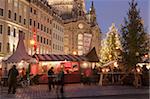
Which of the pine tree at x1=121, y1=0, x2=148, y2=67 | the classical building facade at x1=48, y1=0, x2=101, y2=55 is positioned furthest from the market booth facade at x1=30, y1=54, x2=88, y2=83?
the classical building facade at x1=48, y1=0, x2=101, y2=55

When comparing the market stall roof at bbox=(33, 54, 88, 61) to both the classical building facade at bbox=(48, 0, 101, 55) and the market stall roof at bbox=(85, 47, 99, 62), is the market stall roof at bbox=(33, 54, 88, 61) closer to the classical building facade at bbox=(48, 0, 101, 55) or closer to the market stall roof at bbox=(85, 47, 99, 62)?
the market stall roof at bbox=(85, 47, 99, 62)

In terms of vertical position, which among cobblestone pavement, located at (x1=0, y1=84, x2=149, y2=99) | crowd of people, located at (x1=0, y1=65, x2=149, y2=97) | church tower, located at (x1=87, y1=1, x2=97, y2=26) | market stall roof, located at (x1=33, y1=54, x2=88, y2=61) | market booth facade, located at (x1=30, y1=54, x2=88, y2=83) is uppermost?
church tower, located at (x1=87, y1=1, x2=97, y2=26)

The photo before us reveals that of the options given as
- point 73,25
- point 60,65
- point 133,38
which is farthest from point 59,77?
point 73,25

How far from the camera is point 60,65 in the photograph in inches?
1550

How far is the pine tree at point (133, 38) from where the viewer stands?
30.6 m

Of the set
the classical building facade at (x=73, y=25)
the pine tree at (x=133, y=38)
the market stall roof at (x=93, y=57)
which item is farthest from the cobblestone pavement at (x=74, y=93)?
the classical building facade at (x=73, y=25)

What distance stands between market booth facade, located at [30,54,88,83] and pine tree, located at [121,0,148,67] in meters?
8.06

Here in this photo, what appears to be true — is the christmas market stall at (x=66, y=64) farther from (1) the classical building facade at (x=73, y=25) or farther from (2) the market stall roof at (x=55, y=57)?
(1) the classical building facade at (x=73, y=25)

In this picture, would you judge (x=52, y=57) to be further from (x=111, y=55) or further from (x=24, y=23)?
(x=24, y=23)

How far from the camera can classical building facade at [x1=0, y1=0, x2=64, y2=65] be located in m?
55.8

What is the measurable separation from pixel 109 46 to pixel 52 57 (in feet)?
76.3

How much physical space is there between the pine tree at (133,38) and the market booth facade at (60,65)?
26.5 feet

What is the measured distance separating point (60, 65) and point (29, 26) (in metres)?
29.4

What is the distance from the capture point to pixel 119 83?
32.4 metres
